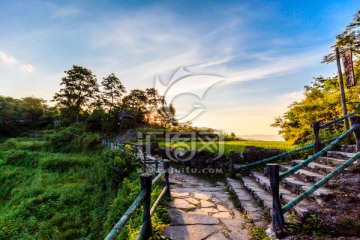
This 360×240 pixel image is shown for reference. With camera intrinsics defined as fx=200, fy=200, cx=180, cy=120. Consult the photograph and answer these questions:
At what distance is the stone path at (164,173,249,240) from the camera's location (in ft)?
11.0

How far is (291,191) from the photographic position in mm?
4504

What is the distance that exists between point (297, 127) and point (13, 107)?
2275 inches

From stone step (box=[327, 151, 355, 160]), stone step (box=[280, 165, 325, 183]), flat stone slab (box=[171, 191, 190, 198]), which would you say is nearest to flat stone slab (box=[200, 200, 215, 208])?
flat stone slab (box=[171, 191, 190, 198])

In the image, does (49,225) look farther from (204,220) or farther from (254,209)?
(254,209)

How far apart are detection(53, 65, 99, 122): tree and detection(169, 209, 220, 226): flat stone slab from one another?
35970 mm

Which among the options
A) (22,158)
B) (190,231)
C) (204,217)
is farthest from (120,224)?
(22,158)

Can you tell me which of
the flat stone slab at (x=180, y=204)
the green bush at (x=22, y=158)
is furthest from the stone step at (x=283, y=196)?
the green bush at (x=22, y=158)

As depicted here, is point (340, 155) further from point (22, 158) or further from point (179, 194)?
point (22, 158)

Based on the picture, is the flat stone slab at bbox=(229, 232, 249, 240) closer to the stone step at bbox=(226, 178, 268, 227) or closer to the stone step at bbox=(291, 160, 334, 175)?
the stone step at bbox=(226, 178, 268, 227)

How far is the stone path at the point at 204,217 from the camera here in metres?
3.37

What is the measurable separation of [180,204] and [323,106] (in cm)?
865

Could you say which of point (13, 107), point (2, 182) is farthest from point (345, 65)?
point (13, 107)

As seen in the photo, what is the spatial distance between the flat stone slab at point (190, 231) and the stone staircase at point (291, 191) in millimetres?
854

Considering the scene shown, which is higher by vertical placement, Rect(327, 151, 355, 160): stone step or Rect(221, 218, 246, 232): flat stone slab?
Rect(327, 151, 355, 160): stone step
